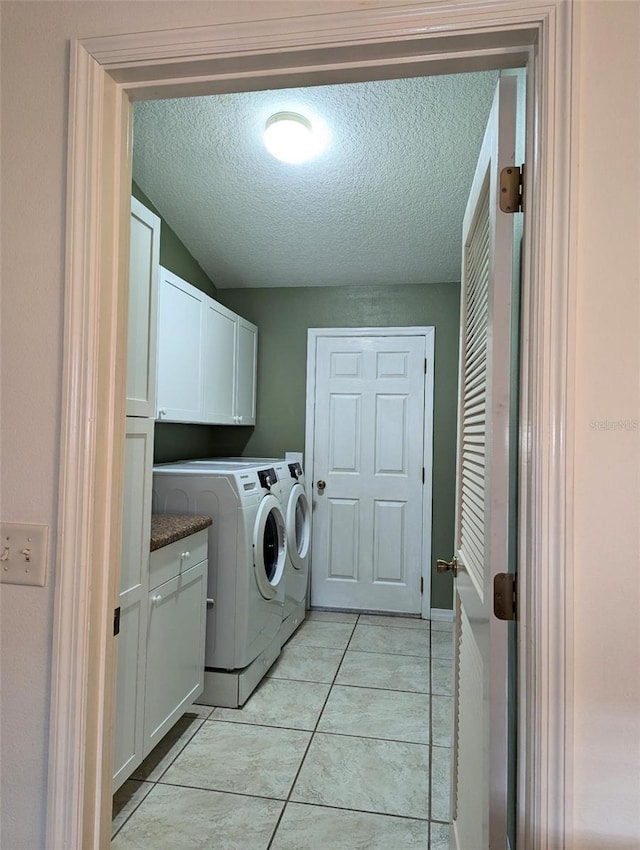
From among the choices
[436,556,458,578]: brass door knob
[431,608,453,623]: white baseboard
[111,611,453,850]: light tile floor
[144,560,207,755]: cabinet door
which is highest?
[436,556,458,578]: brass door knob

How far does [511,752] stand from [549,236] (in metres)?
0.94

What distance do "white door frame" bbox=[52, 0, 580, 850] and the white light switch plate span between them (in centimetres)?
5

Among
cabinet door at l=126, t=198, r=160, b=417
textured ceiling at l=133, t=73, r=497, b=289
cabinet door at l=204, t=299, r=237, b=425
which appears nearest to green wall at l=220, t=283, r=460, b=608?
textured ceiling at l=133, t=73, r=497, b=289

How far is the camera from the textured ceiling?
2.15 m

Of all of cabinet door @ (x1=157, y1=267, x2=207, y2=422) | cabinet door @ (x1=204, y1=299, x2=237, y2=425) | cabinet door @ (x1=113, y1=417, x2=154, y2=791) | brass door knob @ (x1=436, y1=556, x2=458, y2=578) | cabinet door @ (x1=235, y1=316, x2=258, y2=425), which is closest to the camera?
brass door knob @ (x1=436, y1=556, x2=458, y2=578)

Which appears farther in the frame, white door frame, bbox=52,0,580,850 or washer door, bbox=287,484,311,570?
washer door, bbox=287,484,311,570

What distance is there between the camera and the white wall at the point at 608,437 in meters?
0.77

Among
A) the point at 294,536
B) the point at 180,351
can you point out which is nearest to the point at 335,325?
the point at 180,351

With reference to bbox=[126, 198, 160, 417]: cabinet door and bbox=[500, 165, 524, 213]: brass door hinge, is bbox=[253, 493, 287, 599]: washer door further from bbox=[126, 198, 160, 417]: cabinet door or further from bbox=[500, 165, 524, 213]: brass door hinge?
bbox=[500, 165, 524, 213]: brass door hinge

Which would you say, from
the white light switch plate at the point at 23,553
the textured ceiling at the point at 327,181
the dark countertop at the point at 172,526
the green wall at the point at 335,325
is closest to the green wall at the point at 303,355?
the green wall at the point at 335,325

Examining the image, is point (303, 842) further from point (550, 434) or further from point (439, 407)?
point (439, 407)

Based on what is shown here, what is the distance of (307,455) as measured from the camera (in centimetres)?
381

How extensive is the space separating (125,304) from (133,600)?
1.07 metres

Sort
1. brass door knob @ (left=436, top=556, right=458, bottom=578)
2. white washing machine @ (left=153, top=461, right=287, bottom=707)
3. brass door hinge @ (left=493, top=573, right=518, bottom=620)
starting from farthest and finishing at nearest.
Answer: white washing machine @ (left=153, top=461, right=287, bottom=707) → brass door knob @ (left=436, top=556, right=458, bottom=578) → brass door hinge @ (left=493, top=573, right=518, bottom=620)
